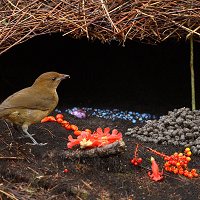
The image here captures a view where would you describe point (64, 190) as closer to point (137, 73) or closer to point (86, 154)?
point (86, 154)

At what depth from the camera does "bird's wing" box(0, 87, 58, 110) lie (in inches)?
115

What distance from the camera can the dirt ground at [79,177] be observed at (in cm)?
220

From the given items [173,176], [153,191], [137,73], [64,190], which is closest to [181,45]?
[137,73]

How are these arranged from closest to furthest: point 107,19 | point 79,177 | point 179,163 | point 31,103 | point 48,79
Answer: point 79,177, point 179,163, point 31,103, point 48,79, point 107,19

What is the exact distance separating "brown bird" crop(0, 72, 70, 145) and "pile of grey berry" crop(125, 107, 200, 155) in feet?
4.05

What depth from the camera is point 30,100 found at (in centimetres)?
301

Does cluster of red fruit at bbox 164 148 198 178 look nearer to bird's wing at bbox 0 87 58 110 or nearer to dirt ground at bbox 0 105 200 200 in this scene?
dirt ground at bbox 0 105 200 200

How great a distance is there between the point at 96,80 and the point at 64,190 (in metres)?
3.58

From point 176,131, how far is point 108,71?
2.37 m

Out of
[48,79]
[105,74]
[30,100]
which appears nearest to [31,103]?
[30,100]

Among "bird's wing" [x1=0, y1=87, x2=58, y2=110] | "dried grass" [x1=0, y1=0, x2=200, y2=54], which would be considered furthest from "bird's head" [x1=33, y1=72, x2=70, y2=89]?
"dried grass" [x1=0, y1=0, x2=200, y2=54]

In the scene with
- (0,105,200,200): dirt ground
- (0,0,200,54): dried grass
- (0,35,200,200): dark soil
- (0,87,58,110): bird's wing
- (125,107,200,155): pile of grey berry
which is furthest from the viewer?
(0,35,200,200): dark soil

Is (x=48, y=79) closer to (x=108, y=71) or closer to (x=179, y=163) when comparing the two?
(x=179, y=163)

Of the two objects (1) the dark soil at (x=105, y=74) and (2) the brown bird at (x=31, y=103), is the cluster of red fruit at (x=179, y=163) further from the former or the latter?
(2) the brown bird at (x=31, y=103)
